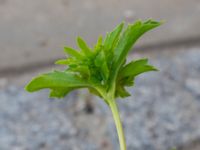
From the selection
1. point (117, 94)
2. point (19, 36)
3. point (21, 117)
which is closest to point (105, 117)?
point (21, 117)

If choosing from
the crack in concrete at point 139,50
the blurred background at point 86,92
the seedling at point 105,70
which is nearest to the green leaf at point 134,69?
the seedling at point 105,70

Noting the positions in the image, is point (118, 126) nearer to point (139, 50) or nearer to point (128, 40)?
point (128, 40)

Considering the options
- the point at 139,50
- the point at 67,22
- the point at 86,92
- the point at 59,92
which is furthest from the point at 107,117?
the point at 59,92

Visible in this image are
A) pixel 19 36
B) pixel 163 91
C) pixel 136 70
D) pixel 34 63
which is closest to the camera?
pixel 136 70

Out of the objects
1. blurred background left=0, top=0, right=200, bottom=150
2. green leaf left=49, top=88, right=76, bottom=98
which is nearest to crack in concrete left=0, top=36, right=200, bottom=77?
blurred background left=0, top=0, right=200, bottom=150

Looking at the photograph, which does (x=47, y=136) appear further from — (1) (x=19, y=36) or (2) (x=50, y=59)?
(1) (x=19, y=36)
